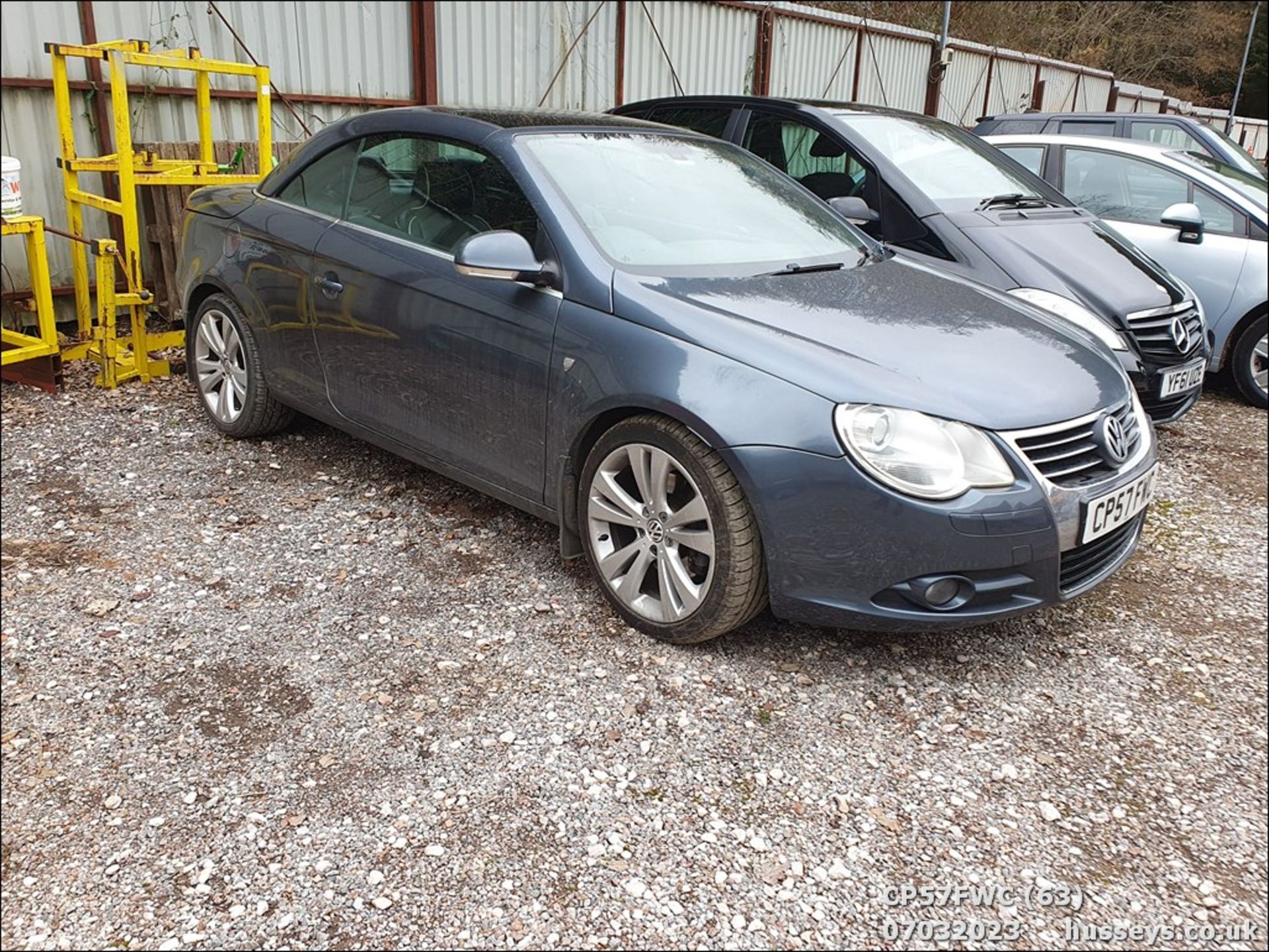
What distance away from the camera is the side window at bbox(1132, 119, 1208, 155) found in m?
8.24

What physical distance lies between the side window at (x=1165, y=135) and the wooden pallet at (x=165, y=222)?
6685mm

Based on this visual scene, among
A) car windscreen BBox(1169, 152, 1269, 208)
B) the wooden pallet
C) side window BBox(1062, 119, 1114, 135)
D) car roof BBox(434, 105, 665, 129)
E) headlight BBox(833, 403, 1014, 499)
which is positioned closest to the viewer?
headlight BBox(833, 403, 1014, 499)

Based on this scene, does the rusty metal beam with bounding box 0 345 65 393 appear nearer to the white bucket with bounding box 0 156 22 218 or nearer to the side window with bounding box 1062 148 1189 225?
the white bucket with bounding box 0 156 22 218

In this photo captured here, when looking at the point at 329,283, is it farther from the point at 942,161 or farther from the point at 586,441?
the point at 942,161

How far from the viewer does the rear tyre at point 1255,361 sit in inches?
245

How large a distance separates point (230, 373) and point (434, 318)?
1.53m

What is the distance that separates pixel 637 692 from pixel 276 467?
88.4 inches

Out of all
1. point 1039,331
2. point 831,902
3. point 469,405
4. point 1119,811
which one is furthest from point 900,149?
point 831,902

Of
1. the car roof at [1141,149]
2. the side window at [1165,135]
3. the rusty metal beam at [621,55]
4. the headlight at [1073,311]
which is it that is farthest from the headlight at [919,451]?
the rusty metal beam at [621,55]

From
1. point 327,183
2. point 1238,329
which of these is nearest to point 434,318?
point 327,183

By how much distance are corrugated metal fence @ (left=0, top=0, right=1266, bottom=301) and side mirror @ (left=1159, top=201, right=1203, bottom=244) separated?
13.5 ft

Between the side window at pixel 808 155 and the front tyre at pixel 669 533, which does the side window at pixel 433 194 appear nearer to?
the front tyre at pixel 669 533

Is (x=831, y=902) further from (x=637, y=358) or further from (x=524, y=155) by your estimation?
(x=524, y=155)

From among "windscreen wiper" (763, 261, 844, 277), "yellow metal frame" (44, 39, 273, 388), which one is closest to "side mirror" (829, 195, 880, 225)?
"windscreen wiper" (763, 261, 844, 277)
